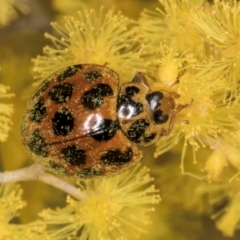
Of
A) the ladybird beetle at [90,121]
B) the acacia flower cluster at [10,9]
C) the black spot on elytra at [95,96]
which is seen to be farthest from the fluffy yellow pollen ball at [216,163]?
the acacia flower cluster at [10,9]

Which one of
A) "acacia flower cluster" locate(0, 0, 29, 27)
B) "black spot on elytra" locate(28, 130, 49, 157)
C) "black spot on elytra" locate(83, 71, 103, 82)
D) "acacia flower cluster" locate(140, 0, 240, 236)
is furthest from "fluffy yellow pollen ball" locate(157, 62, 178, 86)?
"acacia flower cluster" locate(0, 0, 29, 27)

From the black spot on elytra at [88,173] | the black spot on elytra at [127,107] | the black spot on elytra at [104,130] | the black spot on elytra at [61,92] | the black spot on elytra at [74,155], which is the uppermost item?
the black spot on elytra at [61,92]

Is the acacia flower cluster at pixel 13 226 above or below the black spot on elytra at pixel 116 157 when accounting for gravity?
above

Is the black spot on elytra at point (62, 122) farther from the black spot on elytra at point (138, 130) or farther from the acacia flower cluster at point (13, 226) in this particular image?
the acacia flower cluster at point (13, 226)

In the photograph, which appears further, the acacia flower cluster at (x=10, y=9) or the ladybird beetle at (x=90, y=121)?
the acacia flower cluster at (x=10, y=9)

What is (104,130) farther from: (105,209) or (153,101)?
(105,209)

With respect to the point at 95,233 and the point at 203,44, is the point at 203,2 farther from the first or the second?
the point at 95,233

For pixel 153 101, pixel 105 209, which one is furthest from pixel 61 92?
pixel 105 209

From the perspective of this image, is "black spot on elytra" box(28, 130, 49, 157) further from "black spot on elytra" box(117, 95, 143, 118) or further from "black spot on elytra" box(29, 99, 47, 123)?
"black spot on elytra" box(117, 95, 143, 118)
